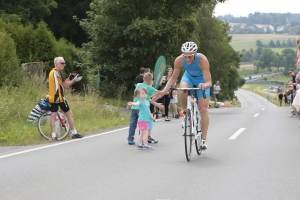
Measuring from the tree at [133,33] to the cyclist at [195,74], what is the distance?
1803 cm

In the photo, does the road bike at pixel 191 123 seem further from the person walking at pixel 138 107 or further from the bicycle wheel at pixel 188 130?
the person walking at pixel 138 107

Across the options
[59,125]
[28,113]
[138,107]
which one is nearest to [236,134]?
[138,107]

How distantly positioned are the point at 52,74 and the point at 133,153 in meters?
3.16

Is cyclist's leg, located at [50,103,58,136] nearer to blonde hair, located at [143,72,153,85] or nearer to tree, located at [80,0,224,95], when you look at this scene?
blonde hair, located at [143,72,153,85]

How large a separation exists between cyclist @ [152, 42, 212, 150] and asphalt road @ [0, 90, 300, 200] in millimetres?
883

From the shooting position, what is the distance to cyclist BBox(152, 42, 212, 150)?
30.1 ft

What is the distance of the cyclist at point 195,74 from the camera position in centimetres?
919

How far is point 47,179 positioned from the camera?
7.70m

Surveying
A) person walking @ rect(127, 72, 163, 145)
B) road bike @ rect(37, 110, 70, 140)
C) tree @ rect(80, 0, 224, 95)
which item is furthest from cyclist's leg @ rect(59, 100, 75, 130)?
tree @ rect(80, 0, 224, 95)

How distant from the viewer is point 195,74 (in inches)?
382

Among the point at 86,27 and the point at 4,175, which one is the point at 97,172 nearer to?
the point at 4,175

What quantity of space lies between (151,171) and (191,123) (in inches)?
47.5

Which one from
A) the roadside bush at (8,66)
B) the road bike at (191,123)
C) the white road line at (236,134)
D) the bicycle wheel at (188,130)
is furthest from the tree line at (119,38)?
the bicycle wheel at (188,130)

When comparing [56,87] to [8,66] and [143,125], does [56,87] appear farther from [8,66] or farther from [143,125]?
[8,66]
